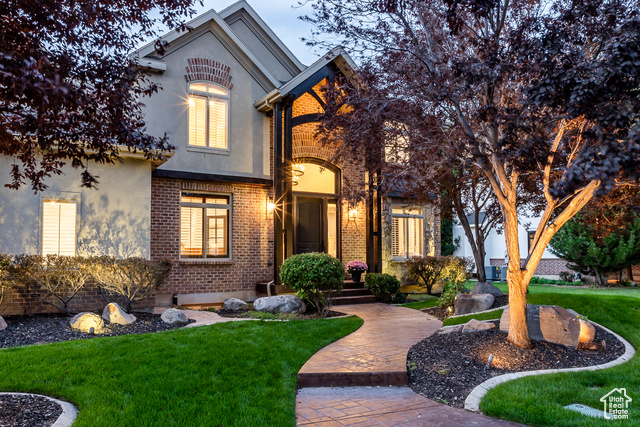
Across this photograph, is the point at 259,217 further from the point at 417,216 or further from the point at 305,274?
the point at 417,216

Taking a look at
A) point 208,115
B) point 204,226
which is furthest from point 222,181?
point 208,115

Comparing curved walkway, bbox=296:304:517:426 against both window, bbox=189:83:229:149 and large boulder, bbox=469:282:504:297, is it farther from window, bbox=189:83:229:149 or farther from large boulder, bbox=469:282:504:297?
window, bbox=189:83:229:149

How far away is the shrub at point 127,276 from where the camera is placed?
9773 millimetres

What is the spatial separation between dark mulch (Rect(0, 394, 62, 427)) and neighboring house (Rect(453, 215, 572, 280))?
22370 millimetres

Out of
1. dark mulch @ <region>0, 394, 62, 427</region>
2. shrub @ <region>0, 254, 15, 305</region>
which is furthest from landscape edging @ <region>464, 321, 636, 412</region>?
shrub @ <region>0, 254, 15, 305</region>

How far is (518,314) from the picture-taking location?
709 cm

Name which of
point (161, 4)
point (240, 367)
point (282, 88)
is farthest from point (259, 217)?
point (161, 4)

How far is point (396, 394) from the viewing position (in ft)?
18.5

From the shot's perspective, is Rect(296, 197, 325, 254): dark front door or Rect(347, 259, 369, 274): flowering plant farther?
Rect(296, 197, 325, 254): dark front door

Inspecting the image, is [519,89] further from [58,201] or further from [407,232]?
[407,232]

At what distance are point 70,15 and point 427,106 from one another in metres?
6.59

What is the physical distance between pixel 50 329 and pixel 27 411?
4004 millimetres

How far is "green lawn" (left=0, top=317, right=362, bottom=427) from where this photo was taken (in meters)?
4.56

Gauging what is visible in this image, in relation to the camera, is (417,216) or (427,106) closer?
(427,106)
